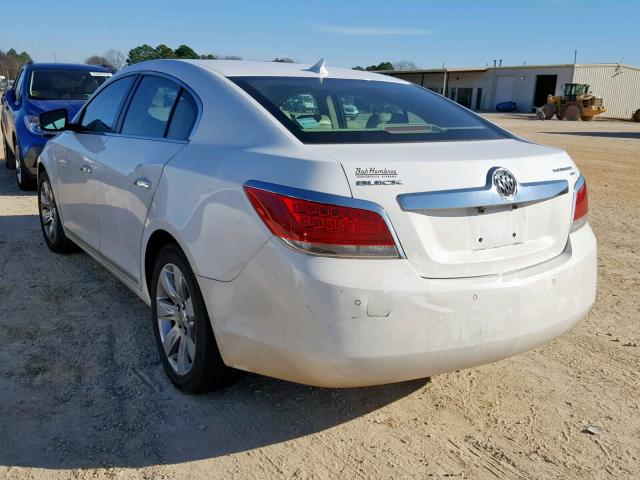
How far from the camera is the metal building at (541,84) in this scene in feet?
191

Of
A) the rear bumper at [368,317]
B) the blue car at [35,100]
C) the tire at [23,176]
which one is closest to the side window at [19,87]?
the blue car at [35,100]

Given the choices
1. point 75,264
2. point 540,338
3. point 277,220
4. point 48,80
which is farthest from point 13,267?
point 48,80

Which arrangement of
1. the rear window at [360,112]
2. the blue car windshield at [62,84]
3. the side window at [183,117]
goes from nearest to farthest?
the rear window at [360,112], the side window at [183,117], the blue car windshield at [62,84]

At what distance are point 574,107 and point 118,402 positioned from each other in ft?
157

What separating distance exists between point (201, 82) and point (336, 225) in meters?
1.37

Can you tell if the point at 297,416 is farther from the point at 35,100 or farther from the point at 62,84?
the point at 62,84

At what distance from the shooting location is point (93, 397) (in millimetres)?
3115

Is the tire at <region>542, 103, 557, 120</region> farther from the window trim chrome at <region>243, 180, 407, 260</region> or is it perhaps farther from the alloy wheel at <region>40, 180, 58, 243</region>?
the window trim chrome at <region>243, 180, 407, 260</region>

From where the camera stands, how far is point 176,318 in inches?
126

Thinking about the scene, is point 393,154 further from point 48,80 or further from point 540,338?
point 48,80

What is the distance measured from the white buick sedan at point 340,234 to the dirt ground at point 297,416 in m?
0.30

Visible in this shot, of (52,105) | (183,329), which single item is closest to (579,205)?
(183,329)

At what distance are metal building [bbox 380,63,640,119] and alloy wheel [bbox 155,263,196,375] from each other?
6012cm

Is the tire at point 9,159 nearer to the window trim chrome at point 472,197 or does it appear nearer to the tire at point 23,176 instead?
the tire at point 23,176
